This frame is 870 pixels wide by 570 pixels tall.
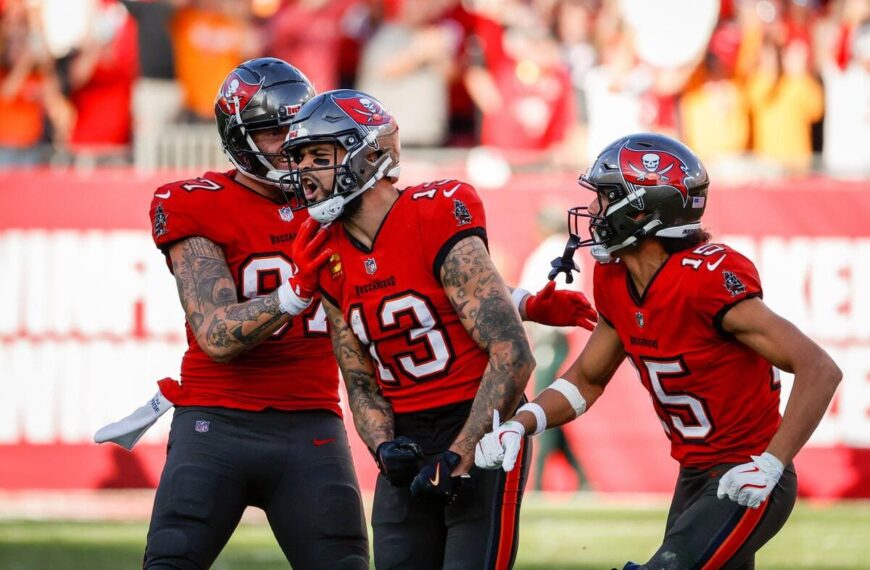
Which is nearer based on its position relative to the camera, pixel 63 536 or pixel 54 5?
pixel 63 536

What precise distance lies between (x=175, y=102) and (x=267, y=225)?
273 inches

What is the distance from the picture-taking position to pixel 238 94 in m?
5.61

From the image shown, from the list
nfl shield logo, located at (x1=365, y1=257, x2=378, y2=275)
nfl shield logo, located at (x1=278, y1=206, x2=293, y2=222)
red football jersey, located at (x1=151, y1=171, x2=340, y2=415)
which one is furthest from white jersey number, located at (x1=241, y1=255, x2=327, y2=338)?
nfl shield logo, located at (x1=365, y1=257, x2=378, y2=275)

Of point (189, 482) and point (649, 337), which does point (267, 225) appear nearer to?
point (189, 482)

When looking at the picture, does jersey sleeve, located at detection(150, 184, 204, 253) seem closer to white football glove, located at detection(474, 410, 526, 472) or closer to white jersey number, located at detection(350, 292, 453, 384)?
white jersey number, located at detection(350, 292, 453, 384)

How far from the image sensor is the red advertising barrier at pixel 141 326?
36.1ft

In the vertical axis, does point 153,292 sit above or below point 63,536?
above

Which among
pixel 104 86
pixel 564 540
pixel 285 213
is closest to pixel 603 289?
pixel 285 213

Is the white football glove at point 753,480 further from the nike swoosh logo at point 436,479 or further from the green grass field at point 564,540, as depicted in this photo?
the green grass field at point 564,540

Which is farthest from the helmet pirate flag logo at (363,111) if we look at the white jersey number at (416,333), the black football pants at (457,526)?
the black football pants at (457,526)

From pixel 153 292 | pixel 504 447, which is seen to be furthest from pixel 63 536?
pixel 504 447

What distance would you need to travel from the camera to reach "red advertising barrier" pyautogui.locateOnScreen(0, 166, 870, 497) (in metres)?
11.0

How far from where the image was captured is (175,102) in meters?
12.2

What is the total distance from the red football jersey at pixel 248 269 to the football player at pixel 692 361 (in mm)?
921
